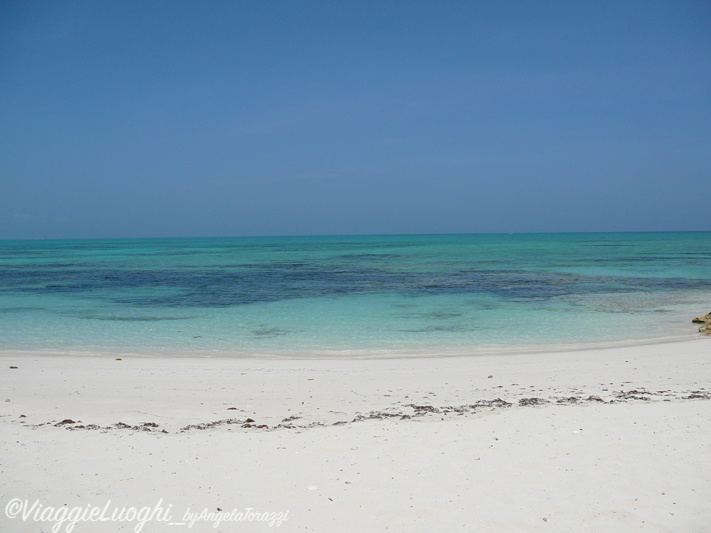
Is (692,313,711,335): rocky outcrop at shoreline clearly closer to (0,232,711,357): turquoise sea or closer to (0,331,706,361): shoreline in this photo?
(0,232,711,357): turquoise sea

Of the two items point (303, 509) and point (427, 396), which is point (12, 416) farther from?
point (427, 396)

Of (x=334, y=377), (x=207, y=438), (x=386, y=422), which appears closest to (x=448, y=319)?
(x=334, y=377)

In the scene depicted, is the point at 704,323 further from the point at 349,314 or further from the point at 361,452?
the point at 361,452

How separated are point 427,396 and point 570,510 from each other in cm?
357

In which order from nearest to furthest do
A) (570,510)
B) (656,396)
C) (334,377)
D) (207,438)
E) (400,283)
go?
(570,510) < (207,438) < (656,396) < (334,377) < (400,283)

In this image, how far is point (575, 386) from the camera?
7.89 metres

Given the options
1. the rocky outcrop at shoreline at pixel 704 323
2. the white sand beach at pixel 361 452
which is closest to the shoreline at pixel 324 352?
the rocky outcrop at shoreline at pixel 704 323

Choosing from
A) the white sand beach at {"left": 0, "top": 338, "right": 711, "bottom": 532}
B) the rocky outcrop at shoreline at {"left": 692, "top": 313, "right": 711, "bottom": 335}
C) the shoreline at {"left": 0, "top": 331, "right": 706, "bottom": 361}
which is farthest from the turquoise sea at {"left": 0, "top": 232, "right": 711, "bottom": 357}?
the white sand beach at {"left": 0, "top": 338, "right": 711, "bottom": 532}

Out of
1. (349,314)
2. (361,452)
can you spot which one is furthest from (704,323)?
(361,452)

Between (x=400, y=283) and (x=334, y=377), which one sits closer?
(x=334, y=377)

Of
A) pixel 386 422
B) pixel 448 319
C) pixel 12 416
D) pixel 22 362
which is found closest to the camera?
pixel 386 422

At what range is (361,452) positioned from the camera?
16.6 feet

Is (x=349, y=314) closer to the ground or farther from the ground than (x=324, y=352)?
farther from the ground

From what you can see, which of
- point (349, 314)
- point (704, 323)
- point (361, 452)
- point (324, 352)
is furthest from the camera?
point (349, 314)
